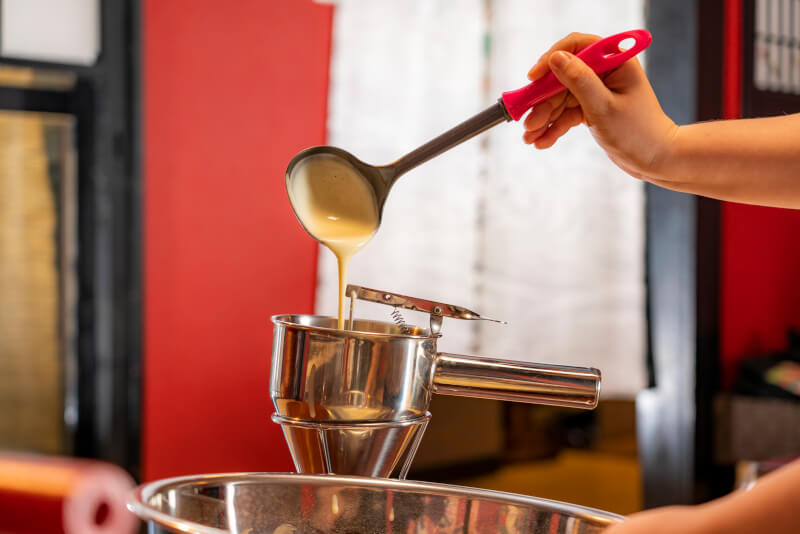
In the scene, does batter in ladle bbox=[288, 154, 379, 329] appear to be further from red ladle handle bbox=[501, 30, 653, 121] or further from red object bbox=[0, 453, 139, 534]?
red object bbox=[0, 453, 139, 534]

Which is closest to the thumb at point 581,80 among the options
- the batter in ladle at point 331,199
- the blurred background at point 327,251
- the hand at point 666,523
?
the batter in ladle at point 331,199

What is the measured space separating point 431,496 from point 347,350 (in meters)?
0.10

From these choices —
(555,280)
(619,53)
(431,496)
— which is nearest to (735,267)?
(555,280)

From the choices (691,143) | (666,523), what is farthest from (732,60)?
(666,523)

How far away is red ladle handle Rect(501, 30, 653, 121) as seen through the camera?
1.98ft

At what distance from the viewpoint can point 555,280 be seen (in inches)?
91.0

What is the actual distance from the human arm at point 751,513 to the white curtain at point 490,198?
167cm

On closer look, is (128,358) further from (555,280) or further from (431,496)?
(431,496)

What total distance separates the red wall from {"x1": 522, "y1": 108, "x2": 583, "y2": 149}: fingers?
1.29m

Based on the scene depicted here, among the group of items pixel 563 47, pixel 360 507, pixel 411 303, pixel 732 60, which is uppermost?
pixel 732 60

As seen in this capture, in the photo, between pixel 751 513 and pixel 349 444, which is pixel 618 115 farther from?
pixel 751 513

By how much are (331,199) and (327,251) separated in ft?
4.28

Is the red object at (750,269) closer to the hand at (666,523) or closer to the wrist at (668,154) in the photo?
the wrist at (668,154)

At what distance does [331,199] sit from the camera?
26.4 inches
